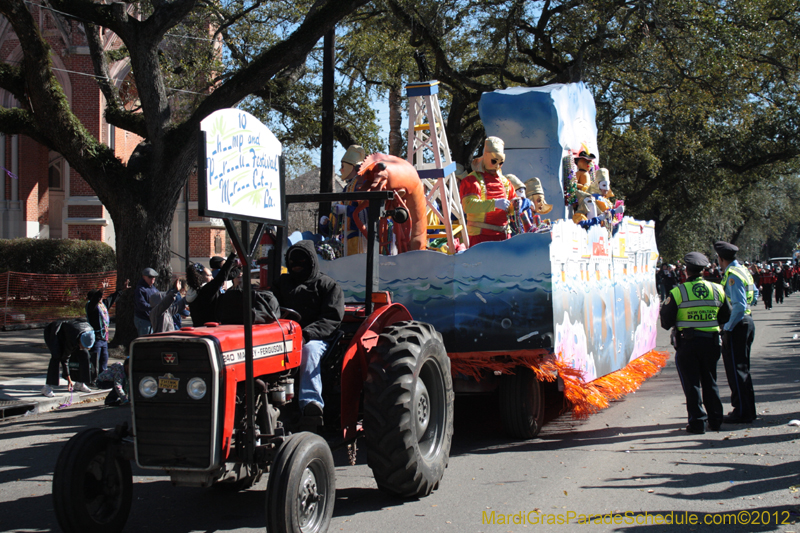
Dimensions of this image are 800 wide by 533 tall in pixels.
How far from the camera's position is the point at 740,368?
8008 mm

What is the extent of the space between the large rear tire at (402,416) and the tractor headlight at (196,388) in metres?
1.33

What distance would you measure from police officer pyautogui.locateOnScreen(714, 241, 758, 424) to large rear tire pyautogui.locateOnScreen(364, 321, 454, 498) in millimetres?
4045

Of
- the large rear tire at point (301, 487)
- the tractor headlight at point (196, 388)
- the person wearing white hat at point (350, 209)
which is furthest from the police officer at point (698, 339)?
the tractor headlight at point (196, 388)

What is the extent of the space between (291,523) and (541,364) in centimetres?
360

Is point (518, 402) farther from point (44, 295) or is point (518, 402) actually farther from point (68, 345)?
point (44, 295)

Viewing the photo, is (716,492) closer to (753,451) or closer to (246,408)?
(753,451)

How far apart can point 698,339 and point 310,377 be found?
14.7ft

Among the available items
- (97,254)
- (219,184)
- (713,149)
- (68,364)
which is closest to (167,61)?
(97,254)

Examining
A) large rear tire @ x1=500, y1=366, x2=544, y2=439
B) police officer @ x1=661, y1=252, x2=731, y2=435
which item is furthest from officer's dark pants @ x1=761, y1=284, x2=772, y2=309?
large rear tire @ x1=500, y1=366, x2=544, y2=439

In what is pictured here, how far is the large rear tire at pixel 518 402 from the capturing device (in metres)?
7.18

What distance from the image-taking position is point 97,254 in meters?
23.4

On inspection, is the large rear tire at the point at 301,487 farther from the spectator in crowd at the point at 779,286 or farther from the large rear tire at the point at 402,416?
the spectator in crowd at the point at 779,286

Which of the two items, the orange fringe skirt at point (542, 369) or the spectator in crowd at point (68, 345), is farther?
the spectator in crowd at point (68, 345)

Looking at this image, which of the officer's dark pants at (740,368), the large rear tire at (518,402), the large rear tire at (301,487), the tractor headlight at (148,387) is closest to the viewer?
the large rear tire at (301,487)
